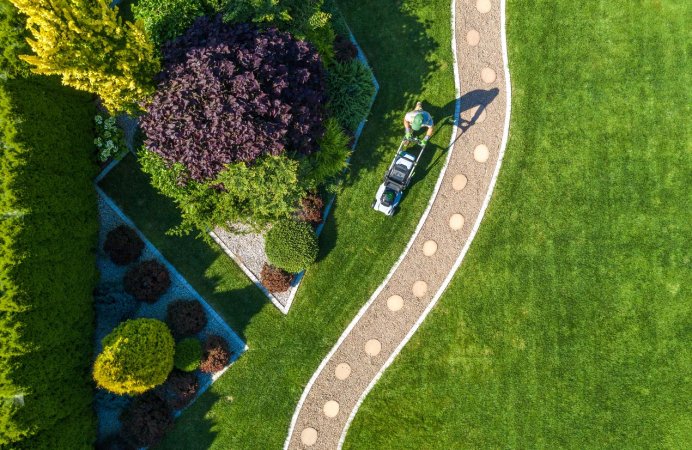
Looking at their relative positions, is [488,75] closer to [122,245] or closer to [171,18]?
[171,18]

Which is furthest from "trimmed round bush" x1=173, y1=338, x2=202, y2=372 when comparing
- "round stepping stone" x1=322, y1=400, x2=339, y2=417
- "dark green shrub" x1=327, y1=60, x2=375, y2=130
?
"dark green shrub" x1=327, y1=60, x2=375, y2=130

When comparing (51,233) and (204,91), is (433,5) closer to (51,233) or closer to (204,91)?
(204,91)

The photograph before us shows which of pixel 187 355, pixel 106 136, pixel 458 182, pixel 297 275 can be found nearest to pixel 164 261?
pixel 187 355

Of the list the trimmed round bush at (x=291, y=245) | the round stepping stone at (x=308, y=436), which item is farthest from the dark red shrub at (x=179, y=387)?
the trimmed round bush at (x=291, y=245)

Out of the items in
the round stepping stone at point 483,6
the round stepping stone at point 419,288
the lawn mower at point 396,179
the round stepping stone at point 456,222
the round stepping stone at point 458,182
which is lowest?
the round stepping stone at point 419,288

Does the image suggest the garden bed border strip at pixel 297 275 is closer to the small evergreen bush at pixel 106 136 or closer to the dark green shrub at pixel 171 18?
the small evergreen bush at pixel 106 136

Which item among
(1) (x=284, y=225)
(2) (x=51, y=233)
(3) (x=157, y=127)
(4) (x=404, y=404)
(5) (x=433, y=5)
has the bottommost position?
(4) (x=404, y=404)

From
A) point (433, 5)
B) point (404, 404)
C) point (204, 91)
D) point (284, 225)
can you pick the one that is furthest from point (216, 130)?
point (404, 404)
